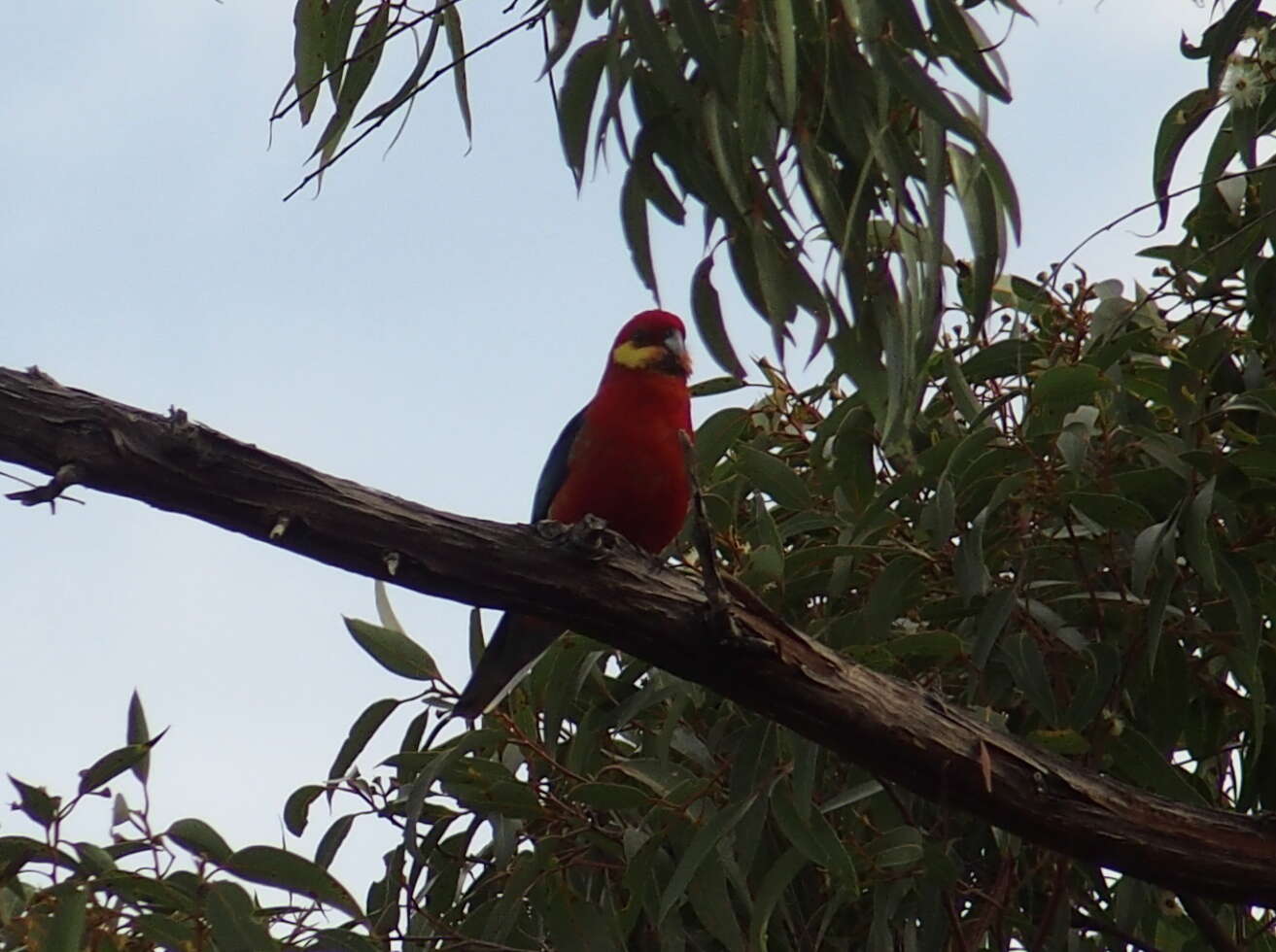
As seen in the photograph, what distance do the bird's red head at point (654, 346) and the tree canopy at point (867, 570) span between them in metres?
0.38

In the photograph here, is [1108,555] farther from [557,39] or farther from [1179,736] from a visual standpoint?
[557,39]

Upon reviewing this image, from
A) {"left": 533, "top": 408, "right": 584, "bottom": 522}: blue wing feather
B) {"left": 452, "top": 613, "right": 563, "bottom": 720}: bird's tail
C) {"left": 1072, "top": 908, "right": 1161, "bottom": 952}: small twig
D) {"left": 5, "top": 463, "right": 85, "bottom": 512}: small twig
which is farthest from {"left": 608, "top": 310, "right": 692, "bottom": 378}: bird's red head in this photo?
{"left": 5, "top": 463, "right": 85, "bottom": 512}: small twig

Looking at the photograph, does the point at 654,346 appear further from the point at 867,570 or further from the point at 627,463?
the point at 867,570

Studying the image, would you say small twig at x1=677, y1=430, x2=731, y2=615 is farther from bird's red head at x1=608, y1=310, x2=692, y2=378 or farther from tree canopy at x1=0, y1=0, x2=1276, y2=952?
bird's red head at x1=608, y1=310, x2=692, y2=378

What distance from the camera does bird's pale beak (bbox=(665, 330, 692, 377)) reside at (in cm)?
378

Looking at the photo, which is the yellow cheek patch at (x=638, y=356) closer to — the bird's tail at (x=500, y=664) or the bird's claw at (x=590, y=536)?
the bird's tail at (x=500, y=664)

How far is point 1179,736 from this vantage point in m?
3.00

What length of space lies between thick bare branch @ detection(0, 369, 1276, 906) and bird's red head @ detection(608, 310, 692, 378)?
1.41 m

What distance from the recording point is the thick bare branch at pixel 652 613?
2.03 meters

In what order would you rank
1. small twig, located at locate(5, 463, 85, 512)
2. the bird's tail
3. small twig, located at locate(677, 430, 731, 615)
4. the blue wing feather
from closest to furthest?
small twig, located at locate(5, 463, 85, 512), small twig, located at locate(677, 430, 731, 615), the bird's tail, the blue wing feather

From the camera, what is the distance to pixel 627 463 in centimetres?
346

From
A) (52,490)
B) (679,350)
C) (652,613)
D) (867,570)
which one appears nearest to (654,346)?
(679,350)

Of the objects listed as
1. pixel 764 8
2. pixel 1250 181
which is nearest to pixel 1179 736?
pixel 1250 181

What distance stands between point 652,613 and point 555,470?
1.46 m
